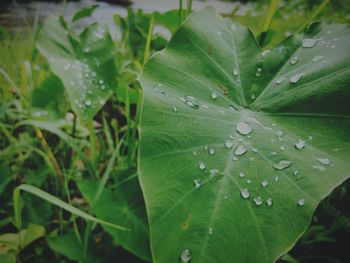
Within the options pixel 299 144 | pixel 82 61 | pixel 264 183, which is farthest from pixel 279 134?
pixel 82 61

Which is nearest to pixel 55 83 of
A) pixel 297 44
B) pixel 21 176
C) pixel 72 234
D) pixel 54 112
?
pixel 54 112

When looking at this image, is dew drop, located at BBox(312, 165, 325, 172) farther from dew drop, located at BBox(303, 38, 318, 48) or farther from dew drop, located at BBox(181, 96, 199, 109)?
dew drop, located at BBox(303, 38, 318, 48)

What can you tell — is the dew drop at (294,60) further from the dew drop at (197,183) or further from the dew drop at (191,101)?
the dew drop at (197,183)

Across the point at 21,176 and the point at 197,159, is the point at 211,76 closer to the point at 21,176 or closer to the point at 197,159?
the point at 197,159

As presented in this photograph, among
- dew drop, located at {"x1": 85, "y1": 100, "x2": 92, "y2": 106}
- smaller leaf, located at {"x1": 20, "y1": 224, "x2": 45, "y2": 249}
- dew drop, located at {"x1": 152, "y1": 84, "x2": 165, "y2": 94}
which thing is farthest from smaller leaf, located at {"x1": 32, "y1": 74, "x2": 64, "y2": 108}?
dew drop, located at {"x1": 152, "y1": 84, "x2": 165, "y2": 94}

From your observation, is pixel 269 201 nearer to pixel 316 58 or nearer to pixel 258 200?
pixel 258 200

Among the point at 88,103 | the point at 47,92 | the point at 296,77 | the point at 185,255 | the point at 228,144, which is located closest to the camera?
the point at 185,255

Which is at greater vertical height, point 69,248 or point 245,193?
point 245,193
